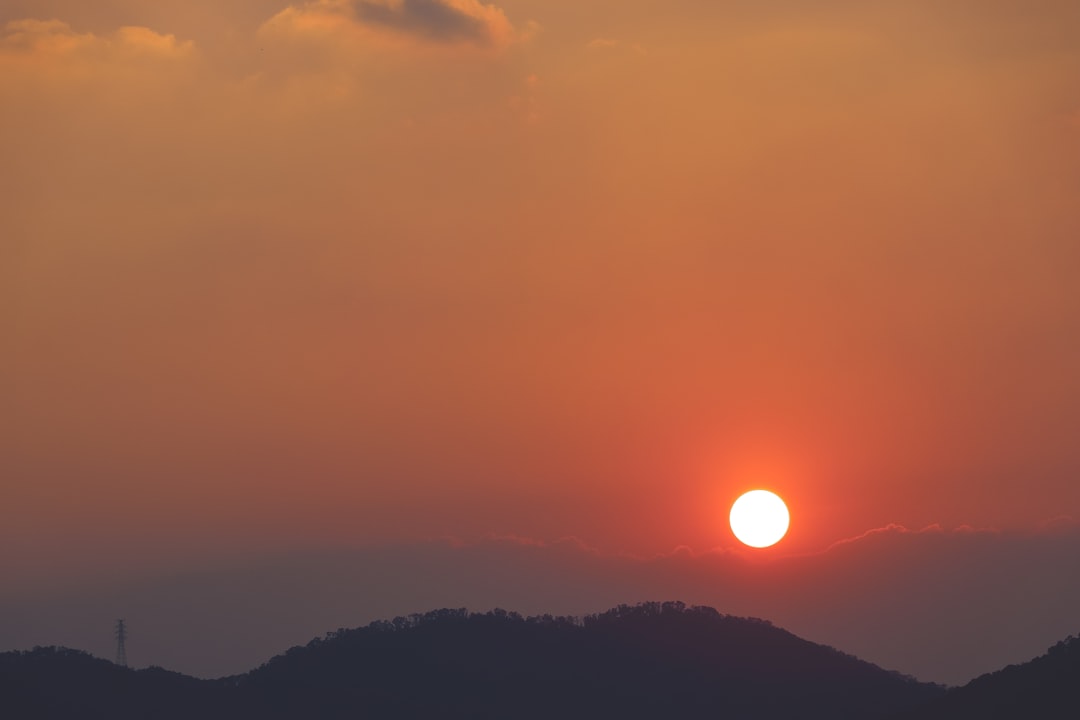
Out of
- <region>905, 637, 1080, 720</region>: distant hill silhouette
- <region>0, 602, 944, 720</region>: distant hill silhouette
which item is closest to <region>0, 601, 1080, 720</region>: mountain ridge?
<region>0, 602, 944, 720</region>: distant hill silhouette

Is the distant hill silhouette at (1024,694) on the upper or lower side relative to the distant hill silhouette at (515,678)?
lower

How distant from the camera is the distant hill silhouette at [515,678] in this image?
161 meters

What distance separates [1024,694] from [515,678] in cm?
6811

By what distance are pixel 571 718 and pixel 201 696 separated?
42.9 metres

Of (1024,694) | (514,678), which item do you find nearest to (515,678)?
(514,678)

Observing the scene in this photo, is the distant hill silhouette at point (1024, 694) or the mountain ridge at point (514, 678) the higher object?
→ the mountain ridge at point (514, 678)

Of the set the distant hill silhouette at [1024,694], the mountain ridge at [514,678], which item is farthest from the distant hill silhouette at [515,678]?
the distant hill silhouette at [1024,694]

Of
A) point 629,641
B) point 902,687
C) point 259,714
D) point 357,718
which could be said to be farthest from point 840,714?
point 259,714

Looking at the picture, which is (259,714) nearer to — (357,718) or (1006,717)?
(357,718)

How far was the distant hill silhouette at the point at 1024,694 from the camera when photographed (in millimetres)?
121312

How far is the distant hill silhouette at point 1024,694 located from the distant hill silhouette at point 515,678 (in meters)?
27.5

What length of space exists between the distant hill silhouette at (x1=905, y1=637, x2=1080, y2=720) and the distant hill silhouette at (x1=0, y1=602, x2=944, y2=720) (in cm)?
2748

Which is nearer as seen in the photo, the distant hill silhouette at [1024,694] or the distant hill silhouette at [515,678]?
the distant hill silhouette at [1024,694]

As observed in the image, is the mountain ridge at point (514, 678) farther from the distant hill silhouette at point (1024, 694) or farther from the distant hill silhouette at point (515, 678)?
the distant hill silhouette at point (1024, 694)
